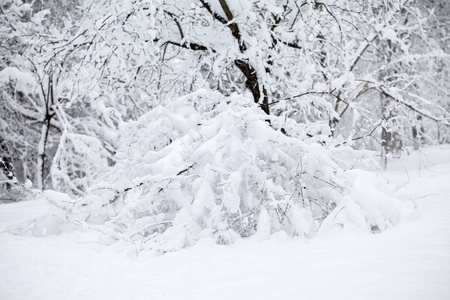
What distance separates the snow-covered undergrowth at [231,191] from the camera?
2605mm

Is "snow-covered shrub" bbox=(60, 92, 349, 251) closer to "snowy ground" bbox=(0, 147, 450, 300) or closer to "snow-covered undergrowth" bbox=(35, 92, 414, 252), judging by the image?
"snow-covered undergrowth" bbox=(35, 92, 414, 252)

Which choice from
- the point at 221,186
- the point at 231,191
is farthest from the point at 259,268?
the point at 221,186

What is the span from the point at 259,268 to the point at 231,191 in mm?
775

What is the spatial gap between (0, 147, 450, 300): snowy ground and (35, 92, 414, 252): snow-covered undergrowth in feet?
0.60

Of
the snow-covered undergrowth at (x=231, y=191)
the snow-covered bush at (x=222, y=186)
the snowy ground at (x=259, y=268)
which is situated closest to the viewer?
the snowy ground at (x=259, y=268)

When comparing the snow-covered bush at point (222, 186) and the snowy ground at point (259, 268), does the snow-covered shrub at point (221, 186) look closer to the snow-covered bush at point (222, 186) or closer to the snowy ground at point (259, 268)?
the snow-covered bush at point (222, 186)

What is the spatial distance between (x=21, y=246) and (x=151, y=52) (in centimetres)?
225

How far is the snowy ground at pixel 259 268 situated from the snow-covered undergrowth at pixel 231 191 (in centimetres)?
18

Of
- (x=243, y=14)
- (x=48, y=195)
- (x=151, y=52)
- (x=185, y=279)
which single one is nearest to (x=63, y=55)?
(x=151, y=52)

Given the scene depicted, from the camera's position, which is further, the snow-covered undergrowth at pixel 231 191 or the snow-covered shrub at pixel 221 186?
the snow-covered shrub at pixel 221 186

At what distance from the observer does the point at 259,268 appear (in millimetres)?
2021

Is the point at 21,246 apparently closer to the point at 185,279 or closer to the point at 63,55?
the point at 185,279

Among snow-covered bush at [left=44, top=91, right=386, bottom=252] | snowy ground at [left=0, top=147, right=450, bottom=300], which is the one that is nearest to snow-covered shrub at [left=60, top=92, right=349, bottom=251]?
snow-covered bush at [left=44, top=91, right=386, bottom=252]

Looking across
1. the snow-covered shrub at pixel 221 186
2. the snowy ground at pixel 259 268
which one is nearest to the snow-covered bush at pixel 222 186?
the snow-covered shrub at pixel 221 186
